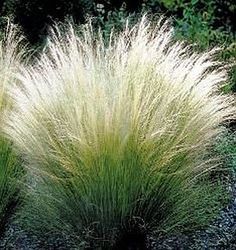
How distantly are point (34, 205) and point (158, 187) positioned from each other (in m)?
0.70

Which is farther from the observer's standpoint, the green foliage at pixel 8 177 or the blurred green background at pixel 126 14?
the blurred green background at pixel 126 14

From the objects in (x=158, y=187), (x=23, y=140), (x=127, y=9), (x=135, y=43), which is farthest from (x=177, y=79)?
(x=127, y=9)

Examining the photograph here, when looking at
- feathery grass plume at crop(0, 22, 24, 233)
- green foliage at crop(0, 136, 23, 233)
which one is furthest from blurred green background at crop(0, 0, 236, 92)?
green foliage at crop(0, 136, 23, 233)

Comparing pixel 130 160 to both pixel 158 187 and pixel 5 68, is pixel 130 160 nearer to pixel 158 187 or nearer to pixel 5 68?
pixel 158 187

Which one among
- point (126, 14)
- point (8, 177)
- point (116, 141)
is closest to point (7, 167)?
point (8, 177)

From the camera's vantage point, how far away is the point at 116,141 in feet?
12.1

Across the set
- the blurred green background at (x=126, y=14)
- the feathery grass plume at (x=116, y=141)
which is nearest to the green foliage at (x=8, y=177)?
the feathery grass plume at (x=116, y=141)

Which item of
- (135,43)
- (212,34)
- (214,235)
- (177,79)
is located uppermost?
(212,34)

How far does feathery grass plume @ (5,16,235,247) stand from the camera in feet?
12.1

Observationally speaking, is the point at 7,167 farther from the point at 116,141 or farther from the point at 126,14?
the point at 126,14

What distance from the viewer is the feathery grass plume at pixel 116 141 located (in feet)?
12.1

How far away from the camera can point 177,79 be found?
3.96 meters

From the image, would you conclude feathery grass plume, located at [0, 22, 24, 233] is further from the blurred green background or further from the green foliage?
the blurred green background

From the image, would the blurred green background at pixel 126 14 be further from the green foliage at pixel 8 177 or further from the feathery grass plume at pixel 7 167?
the green foliage at pixel 8 177
